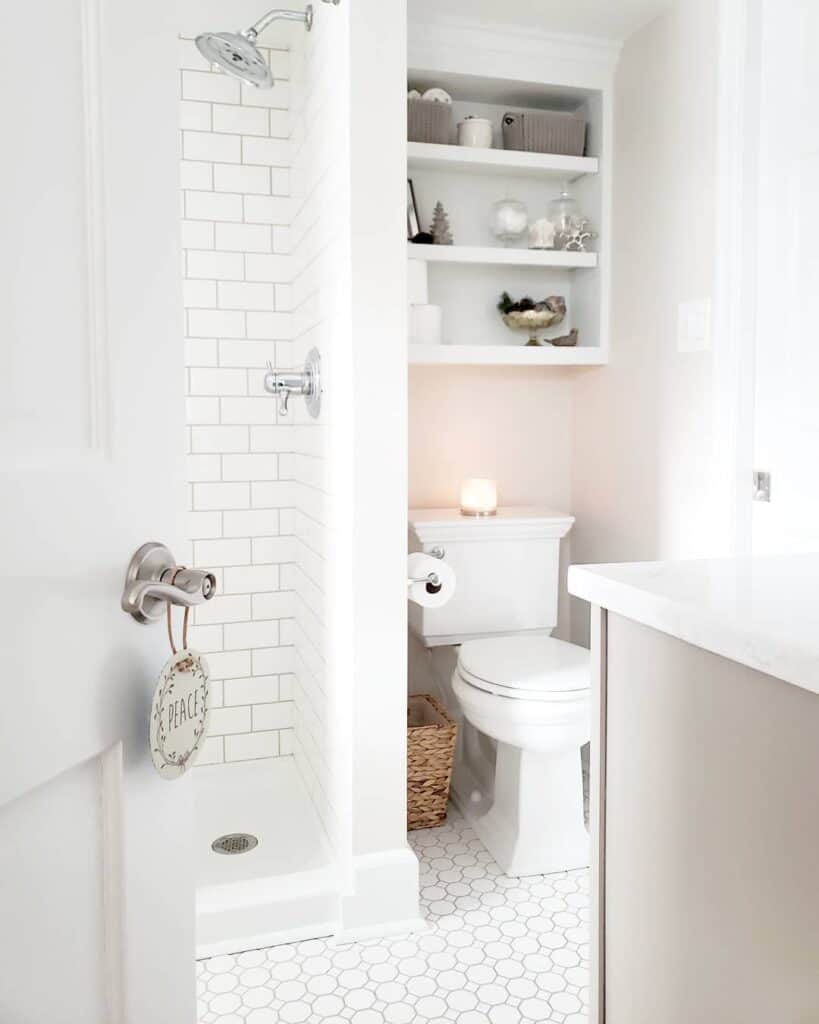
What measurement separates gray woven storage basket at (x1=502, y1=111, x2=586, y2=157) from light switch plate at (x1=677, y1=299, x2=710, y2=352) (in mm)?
741

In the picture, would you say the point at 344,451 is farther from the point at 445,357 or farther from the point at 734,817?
the point at 734,817

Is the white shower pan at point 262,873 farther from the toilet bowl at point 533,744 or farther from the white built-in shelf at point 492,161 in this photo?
the white built-in shelf at point 492,161

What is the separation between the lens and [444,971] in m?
1.86

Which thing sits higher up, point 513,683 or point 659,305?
point 659,305

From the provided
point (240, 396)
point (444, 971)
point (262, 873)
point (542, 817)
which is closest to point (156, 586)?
point (444, 971)

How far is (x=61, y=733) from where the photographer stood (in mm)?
596

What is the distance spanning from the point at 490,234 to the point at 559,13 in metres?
0.65

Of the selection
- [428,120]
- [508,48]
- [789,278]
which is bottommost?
[789,278]

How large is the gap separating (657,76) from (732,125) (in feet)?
1.51

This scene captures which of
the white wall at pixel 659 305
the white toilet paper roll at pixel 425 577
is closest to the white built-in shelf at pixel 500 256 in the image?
the white wall at pixel 659 305

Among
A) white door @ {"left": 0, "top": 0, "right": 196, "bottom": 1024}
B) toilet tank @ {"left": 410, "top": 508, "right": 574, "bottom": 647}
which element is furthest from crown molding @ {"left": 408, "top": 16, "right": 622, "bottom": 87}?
white door @ {"left": 0, "top": 0, "right": 196, "bottom": 1024}

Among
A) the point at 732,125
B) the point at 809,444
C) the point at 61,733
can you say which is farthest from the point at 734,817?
the point at 732,125

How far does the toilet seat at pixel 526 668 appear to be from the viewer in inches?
86.0

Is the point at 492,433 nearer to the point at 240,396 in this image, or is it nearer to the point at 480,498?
the point at 480,498
